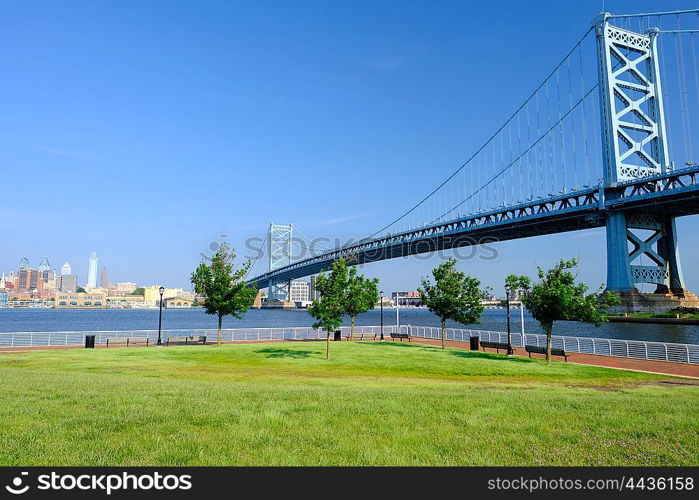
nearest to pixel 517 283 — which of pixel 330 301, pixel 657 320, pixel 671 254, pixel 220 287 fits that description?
pixel 330 301

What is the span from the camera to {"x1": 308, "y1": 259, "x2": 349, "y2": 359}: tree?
2405 centimetres

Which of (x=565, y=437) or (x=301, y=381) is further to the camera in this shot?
(x=301, y=381)

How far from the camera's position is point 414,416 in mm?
7949

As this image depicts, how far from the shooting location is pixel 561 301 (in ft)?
74.9

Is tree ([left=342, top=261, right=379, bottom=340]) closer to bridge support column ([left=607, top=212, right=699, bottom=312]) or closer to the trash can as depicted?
the trash can

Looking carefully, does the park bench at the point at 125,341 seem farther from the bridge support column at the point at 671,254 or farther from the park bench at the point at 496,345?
the bridge support column at the point at 671,254

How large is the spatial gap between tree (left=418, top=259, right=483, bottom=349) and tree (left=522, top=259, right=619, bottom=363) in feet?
19.5

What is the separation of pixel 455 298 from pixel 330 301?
32.0ft

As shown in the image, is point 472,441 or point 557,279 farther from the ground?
point 557,279

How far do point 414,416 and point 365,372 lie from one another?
37.3 ft

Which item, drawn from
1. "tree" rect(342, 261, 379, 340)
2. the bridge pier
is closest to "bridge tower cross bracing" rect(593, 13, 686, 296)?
the bridge pier
